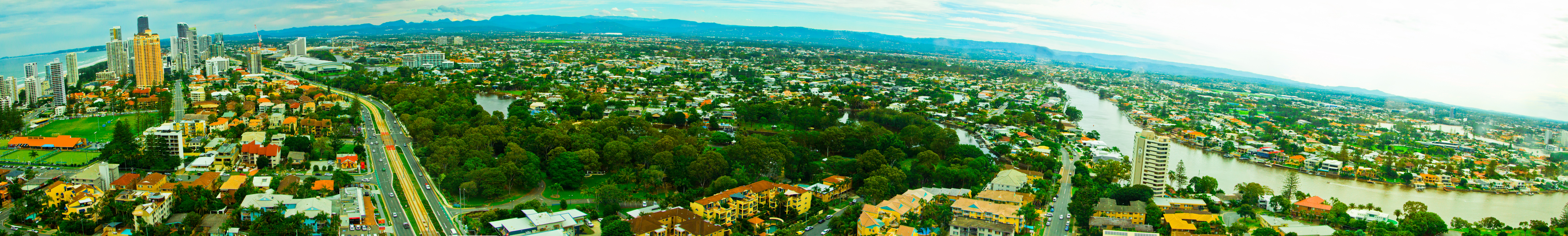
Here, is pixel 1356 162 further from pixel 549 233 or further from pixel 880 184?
pixel 549 233

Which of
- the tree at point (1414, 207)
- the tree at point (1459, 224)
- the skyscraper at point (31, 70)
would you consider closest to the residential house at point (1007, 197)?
the tree at point (1414, 207)

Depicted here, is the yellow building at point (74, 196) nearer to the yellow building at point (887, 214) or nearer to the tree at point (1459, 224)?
the yellow building at point (887, 214)

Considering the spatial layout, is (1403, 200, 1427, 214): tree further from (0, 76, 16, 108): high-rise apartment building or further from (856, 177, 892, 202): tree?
(0, 76, 16, 108): high-rise apartment building

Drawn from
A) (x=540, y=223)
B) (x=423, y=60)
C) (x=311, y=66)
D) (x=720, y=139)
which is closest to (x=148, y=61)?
(x=311, y=66)

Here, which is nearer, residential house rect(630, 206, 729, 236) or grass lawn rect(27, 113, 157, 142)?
residential house rect(630, 206, 729, 236)

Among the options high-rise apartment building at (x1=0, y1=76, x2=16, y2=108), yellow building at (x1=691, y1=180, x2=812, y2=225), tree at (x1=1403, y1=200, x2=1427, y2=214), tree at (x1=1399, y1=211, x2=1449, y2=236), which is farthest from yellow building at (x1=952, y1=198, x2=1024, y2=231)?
high-rise apartment building at (x1=0, y1=76, x2=16, y2=108)

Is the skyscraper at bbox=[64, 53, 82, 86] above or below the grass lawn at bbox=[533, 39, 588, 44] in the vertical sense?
below

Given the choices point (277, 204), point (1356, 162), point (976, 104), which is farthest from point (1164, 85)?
point (277, 204)
